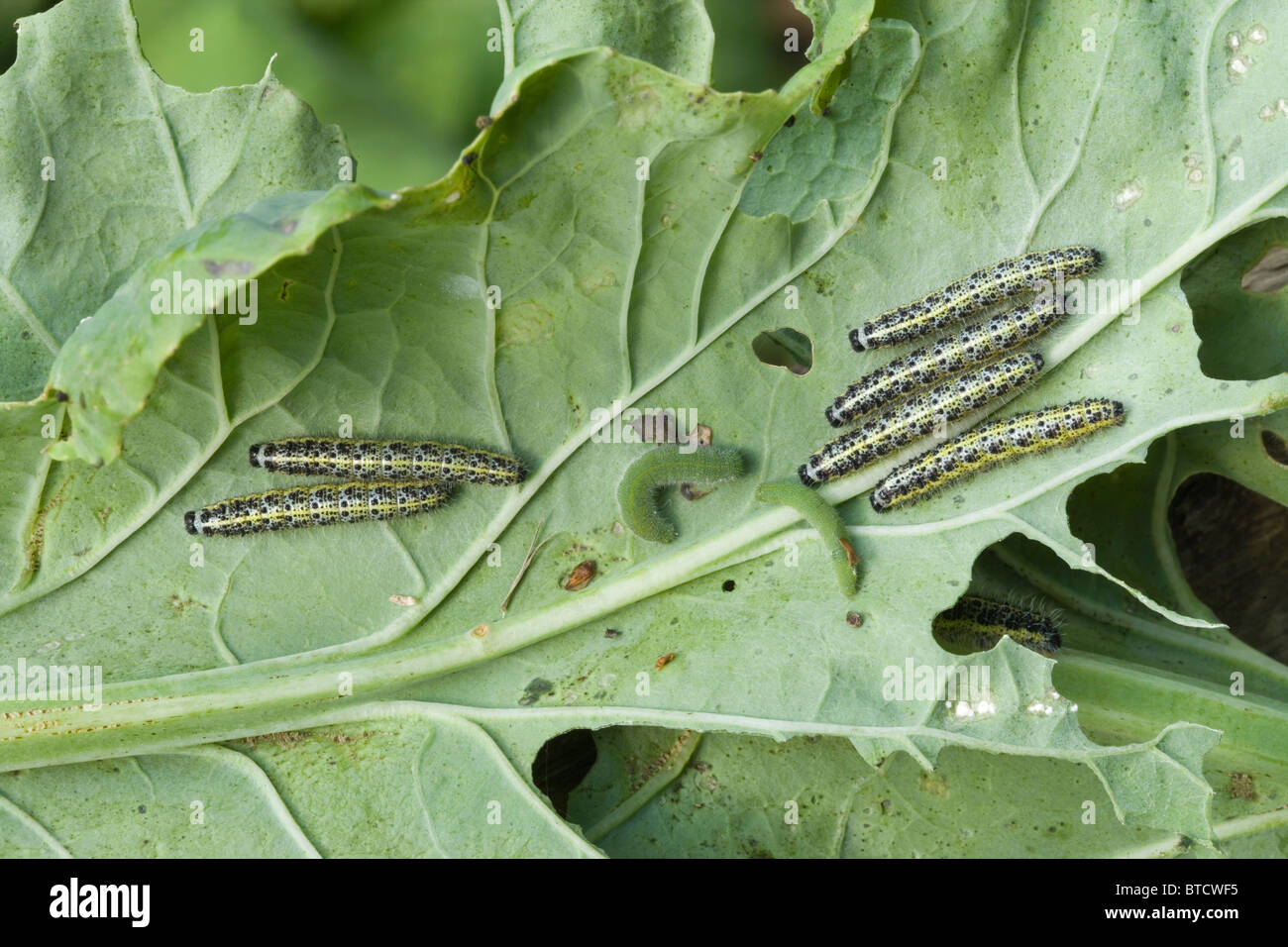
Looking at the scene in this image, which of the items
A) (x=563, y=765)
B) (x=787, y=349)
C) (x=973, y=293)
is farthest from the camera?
(x=563, y=765)

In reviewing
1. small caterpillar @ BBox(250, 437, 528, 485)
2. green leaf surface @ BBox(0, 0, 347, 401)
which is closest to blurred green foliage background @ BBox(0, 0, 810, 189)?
green leaf surface @ BBox(0, 0, 347, 401)

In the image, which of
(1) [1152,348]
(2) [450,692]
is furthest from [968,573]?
(2) [450,692]

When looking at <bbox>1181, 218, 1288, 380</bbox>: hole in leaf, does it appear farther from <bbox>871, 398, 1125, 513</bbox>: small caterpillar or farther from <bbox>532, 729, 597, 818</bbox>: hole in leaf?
<bbox>532, 729, 597, 818</bbox>: hole in leaf

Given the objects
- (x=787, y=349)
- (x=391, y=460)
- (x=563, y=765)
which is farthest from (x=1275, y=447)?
(x=391, y=460)

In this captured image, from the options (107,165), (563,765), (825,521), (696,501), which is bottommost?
(563,765)

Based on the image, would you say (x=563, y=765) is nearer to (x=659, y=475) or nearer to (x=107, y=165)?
(x=659, y=475)

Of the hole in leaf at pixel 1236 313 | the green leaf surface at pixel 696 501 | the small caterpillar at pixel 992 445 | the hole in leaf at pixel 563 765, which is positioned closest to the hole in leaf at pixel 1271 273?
the hole in leaf at pixel 1236 313

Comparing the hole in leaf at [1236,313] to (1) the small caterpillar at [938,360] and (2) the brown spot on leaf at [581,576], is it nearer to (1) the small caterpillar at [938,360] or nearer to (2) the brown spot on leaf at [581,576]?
(1) the small caterpillar at [938,360]
